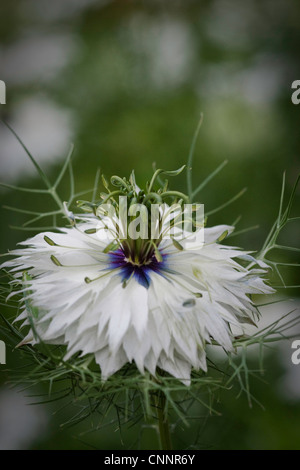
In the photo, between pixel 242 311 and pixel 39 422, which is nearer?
pixel 242 311

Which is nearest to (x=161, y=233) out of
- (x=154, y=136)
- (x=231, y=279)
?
(x=231, y=279)

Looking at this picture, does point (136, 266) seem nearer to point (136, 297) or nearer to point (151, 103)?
point (136, 297)

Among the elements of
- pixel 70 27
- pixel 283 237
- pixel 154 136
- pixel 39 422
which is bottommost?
pixel 39 422

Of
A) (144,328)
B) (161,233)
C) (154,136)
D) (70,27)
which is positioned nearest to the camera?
(144,328)

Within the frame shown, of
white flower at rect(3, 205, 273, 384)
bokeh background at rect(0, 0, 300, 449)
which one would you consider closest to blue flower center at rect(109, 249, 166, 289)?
white flower at rect(3, 205, 273, 384)

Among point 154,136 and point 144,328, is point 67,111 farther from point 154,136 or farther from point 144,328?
point 144,328

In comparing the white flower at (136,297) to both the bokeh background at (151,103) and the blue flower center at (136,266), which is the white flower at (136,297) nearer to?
the blue flower center at (136,266)

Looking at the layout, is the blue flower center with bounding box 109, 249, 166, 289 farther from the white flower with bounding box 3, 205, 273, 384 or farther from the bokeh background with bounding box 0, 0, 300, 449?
the bokeh background with bounding box 0, 0, 300, 449

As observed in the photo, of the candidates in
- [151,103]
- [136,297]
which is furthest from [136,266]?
[151,103]
